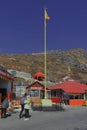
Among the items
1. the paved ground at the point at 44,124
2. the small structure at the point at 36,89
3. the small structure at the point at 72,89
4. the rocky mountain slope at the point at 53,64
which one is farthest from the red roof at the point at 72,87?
the rocky mountain slope at the point at 53,64

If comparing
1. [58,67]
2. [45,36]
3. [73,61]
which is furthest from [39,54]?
[45,36]

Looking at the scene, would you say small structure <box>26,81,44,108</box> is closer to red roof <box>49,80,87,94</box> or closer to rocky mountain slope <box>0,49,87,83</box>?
red roof <box>49,80,87,94</box>

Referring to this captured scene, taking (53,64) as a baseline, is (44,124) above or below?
below

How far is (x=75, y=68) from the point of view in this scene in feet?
342

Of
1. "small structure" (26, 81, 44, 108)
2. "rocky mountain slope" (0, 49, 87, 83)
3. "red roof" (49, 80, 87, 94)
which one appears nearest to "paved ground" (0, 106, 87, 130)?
"red roof" (49, 80, 87, 94)

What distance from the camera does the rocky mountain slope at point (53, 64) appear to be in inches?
3227

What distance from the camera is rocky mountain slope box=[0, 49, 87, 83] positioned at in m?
82.0

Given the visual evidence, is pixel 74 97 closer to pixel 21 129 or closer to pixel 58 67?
pixel 21 129

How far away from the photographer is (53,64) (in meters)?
101

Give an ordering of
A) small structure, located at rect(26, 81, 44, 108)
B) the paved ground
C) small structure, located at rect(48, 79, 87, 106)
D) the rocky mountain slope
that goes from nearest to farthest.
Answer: the paved ground < small structure, located at rect(48, 79, 87, 106) < small structure, located at rect(26, 81, 44, 108) < the rocky mountain slope

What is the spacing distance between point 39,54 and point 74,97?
6660 cm

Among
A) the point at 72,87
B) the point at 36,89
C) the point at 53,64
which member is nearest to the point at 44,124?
the point at 72,87

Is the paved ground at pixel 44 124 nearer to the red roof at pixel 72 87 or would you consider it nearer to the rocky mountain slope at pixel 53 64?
the red roof at pixel 72 87

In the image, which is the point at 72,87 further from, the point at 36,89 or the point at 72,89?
the point at 36,89
